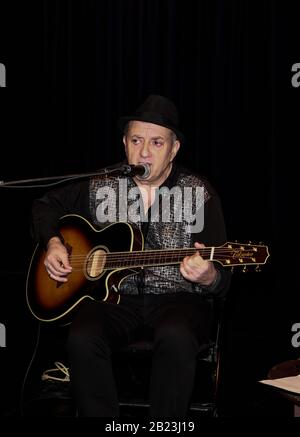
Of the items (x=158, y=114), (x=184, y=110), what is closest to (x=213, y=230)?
(x=158, y=114)

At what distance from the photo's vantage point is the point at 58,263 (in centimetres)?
282

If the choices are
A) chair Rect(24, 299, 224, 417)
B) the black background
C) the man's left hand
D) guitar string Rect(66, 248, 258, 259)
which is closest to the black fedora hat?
guitar string Rect(66, 248, 258, 259)

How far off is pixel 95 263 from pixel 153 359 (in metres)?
0.56

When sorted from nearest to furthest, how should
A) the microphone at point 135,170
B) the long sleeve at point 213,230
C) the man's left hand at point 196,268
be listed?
the microphone at point 135,170 → the man's left hand at point 196,268 → the long sleeve at point 213,230

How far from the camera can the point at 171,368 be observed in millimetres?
2400

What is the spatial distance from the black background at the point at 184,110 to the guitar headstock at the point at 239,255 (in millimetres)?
1675

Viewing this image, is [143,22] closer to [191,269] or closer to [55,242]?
[55,242]

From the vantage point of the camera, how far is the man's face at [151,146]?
2941 millimetres

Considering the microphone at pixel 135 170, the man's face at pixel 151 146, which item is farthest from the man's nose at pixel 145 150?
the microphone at pixel 135 170

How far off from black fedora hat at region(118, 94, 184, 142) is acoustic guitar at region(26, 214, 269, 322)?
0.52 m

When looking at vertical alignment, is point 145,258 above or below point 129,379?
above

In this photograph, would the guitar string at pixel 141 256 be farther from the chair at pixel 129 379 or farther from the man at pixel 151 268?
the chair at pixel 129 379

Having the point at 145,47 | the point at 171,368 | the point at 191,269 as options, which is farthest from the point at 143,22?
the point at 171,368

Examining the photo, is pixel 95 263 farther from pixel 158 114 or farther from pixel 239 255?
pixel 158 114
